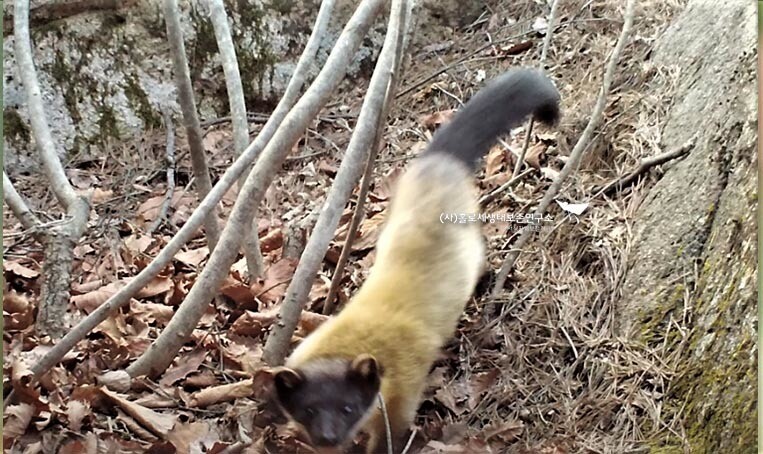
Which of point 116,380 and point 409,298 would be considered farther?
point 409,298

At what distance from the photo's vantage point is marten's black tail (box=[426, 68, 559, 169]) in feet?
4.62

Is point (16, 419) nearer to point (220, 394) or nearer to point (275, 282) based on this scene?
point (220, 394)

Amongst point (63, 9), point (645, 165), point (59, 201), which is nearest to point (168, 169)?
point (59, 201)

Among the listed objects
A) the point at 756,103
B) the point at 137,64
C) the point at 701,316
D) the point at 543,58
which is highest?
the point at 137,64

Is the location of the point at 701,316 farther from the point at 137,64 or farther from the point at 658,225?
the point at 137,64

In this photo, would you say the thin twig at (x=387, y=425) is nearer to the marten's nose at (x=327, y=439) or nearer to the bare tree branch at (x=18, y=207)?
the marten's nose at (x=327, y=439)

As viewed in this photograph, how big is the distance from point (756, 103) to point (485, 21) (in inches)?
17.5

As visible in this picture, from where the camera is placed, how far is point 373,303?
151 cm

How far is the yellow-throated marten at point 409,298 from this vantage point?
144 cm

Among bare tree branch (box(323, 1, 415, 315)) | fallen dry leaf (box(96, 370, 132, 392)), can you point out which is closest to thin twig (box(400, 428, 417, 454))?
bare tree branch (box(323, 1, 415, 315))

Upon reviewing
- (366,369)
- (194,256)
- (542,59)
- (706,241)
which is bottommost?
(366,369)

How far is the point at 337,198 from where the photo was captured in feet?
4.79

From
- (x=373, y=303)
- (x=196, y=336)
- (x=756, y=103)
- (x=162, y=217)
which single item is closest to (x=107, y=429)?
(x=196, y=336)

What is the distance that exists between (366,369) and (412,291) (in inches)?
7.1
